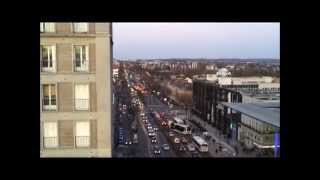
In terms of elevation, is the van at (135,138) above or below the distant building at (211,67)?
below

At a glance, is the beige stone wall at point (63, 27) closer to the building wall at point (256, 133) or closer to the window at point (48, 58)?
the window at point (48, 58)

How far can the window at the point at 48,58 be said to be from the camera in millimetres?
2454

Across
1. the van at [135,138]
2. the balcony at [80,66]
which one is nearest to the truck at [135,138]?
the van at [135,138]

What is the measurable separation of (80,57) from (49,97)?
1.40ft

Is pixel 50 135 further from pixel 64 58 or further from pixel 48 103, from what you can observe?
pixel 64 58

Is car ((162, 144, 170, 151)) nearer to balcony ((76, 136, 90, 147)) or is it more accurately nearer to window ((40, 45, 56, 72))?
balcony ((76, 136, 90, 147))

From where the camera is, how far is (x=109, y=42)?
2643 mm

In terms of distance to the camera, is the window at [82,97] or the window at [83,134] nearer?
the window at [83,134]

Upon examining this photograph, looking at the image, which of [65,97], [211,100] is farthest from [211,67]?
[65,97]

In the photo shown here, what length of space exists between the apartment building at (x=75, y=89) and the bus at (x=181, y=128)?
1.52 ft
